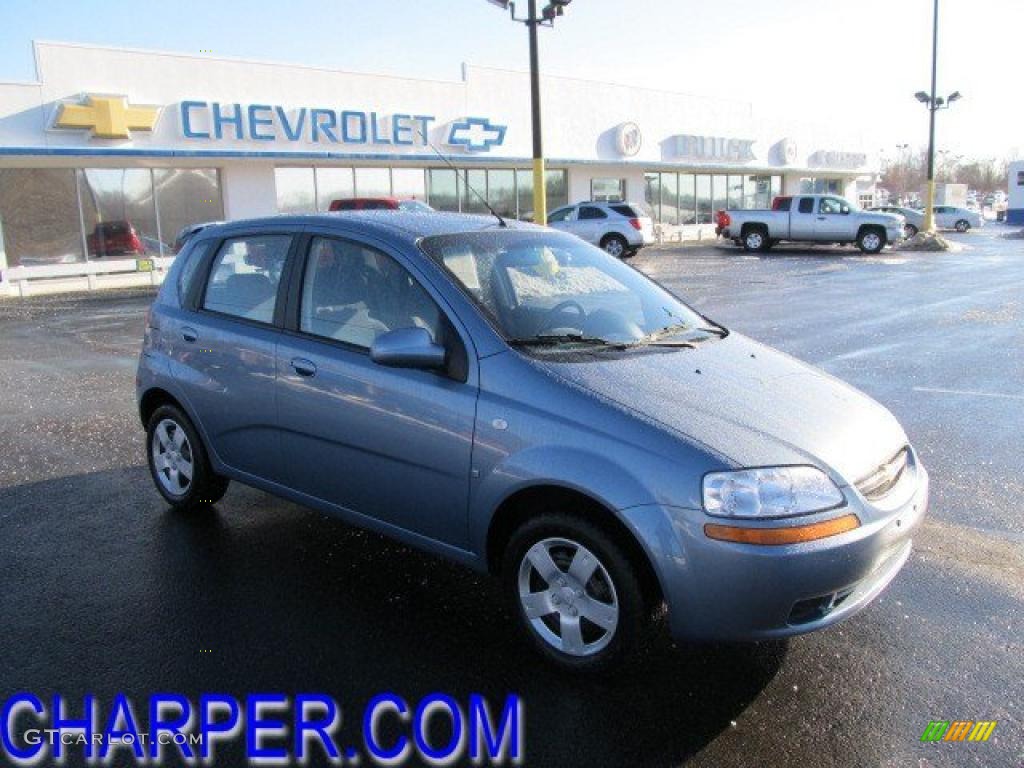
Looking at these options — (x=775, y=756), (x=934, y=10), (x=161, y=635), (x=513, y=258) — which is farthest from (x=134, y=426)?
(x=934, y=10)

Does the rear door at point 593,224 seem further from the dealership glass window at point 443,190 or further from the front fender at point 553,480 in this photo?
the front fender at point 553,480

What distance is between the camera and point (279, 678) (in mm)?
3377

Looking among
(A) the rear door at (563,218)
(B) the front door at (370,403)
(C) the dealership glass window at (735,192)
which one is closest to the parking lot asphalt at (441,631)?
(B) the front door at (370,403)

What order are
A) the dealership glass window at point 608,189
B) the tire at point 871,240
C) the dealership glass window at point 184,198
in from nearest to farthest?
the dealership glass window at point 184,198 → the tire at point 871,240 → the dealership glass window at point 608,189

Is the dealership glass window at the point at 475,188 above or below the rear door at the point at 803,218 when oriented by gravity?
above

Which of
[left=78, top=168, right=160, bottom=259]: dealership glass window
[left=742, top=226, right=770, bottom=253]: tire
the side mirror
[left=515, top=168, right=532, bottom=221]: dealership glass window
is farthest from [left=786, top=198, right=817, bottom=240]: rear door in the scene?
the side mirror

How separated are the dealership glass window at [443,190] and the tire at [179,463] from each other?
78.3 feet

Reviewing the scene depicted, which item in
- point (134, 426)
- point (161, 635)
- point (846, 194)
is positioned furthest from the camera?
point (846, 194)

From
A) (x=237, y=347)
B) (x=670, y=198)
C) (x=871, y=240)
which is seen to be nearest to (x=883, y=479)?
(x=237, y=347)

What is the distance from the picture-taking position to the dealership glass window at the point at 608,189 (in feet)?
110

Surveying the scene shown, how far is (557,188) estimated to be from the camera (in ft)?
107

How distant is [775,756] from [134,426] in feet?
19.7

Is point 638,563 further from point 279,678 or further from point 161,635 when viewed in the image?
point 161,635

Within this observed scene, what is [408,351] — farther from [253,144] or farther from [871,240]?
[871,240]
